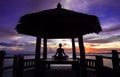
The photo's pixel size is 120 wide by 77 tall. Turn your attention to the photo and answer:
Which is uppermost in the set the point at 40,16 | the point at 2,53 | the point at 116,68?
the point at 40,16

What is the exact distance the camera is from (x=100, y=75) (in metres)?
7.16

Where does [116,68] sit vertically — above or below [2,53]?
below

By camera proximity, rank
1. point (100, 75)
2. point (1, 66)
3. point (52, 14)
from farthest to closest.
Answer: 1. point (100, 75)
2. point (52, 14)
3. point (1, 66)

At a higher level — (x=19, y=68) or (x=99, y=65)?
(x=99, y=65)

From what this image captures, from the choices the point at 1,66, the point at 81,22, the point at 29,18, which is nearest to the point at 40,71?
the point at 1,66

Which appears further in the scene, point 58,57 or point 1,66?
point 58,57

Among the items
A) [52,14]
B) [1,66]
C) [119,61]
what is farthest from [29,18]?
[119,61]

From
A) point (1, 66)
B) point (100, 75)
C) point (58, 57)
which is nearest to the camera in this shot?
point (1, 66)

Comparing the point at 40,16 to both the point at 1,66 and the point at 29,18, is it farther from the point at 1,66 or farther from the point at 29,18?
the point at 1,66

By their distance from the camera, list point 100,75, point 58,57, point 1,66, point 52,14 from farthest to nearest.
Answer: point 58,57 < point 100,75 < point 52,14 < point 1,66

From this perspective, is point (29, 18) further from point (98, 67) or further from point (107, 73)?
point (107, 73)

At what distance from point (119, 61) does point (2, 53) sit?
4.99m

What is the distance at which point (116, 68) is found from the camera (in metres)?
5.84

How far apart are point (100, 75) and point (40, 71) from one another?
3251 millimetres
